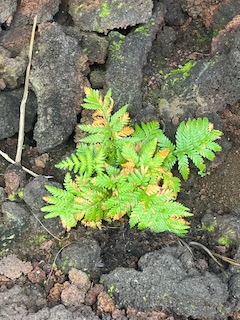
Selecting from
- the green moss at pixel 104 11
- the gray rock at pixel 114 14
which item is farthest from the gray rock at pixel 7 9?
the green moss at pixel 104 11

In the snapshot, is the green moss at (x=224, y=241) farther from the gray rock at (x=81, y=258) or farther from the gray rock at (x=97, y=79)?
the gray rock at (x=97, y=79)

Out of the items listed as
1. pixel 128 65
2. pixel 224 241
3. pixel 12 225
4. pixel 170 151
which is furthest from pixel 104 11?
pixel 224 241

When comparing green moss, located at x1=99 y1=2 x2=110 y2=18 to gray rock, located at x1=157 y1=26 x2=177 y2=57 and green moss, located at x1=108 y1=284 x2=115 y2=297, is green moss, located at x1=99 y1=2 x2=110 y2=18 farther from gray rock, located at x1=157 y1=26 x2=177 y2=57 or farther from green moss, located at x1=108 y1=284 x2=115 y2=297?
green moss, located at x1=108 y1=284 x2=115 y2=297

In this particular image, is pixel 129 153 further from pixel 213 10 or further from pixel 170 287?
pixel 213 10

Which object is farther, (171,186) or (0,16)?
(0,16)

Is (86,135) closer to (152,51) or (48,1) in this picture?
(152,51)

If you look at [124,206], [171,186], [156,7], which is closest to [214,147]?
[171,186]
